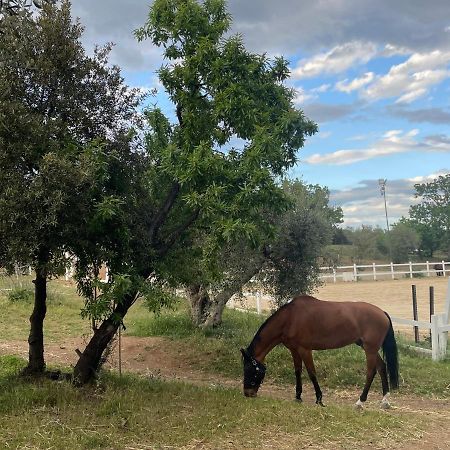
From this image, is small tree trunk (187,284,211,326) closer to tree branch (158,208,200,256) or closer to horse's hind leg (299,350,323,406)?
tree branch (158,208,200,256)

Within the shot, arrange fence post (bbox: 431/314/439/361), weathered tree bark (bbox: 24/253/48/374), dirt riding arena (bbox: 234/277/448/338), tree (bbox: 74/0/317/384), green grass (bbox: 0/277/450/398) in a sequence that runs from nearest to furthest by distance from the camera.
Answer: tree (bbox: 74/0/317/384) < weathered tree bark (bbox: 24/253/48/374) < green grass (bbox: 0/277/450/398) < fence post (bbox: 431/314/439/361) < dirt riding arena (bbox: 234/277/448/338)

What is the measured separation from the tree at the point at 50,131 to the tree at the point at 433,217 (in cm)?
6379

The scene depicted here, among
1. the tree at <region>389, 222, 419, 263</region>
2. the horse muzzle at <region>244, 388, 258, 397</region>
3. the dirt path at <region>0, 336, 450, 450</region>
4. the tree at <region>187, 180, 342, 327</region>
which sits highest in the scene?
the tree at <region>389, 222, 419, 263</region>

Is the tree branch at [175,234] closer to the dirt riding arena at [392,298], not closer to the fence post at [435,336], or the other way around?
the fence post at [435,336]

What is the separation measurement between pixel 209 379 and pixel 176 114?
5363mm

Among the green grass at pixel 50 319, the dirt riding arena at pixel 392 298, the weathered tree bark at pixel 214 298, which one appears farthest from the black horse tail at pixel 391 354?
the green grass at pixel 50 319

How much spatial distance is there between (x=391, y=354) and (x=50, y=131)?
625 centimetres

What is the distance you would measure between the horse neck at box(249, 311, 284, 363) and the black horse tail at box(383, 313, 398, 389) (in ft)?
5.82

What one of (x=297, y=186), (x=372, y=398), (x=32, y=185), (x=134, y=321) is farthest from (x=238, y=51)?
(x=134, y=321)

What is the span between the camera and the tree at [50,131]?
19.5 ft

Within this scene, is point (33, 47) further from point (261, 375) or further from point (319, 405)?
point (319, 405)

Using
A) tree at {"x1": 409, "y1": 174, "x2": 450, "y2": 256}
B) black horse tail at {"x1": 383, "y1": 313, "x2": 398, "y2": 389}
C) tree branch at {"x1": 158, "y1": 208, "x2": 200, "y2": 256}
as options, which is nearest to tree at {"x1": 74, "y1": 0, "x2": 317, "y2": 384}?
tree branch at {"x1": 158, "y1": 208, "x2": 200, "y2": 256}

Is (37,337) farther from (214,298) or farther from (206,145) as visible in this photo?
(214,298)

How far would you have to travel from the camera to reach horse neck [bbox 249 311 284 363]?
832cm
